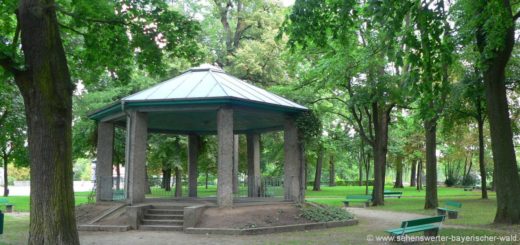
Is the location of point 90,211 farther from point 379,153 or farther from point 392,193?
point 392,193

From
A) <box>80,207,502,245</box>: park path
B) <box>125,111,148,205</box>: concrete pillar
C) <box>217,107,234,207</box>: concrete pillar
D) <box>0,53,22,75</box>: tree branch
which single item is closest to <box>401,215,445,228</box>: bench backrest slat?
<box>80,207,502,245</box>: park path

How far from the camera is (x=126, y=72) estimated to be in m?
15.5

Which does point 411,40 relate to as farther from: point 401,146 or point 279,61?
point 401,146

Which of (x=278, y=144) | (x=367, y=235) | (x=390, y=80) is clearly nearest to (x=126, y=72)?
(x=367, y=235)

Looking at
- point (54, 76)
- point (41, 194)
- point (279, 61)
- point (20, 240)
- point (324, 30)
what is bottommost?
point (20, 240)

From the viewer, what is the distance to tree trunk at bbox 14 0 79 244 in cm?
910

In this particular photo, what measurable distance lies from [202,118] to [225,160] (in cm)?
550

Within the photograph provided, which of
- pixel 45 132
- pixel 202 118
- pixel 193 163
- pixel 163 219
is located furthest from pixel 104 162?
pixel 45 132

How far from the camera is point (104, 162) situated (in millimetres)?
19281

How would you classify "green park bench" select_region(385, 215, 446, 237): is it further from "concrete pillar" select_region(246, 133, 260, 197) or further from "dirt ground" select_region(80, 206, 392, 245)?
"concrete pillar" select_region(246, 133, 260, 197)

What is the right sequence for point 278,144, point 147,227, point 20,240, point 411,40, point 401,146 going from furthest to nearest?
point 401,146
point 278,144
point 147,227
point 20,240
point 411,40

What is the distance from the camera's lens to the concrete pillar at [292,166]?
59.0 ft

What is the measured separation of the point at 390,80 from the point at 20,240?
16.9 meters

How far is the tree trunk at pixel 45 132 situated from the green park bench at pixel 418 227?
6.97 m
